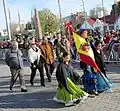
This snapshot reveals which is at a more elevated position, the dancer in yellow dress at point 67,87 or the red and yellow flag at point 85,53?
the red and yellow flag at point 85,53

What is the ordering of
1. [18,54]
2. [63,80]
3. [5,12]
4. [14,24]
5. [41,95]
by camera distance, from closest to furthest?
[63,80]
[41,95]
[18,54]
[5,12]
[14,24]

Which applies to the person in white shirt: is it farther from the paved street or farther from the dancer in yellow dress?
the dancer in yellow dress

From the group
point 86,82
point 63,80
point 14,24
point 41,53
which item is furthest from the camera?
point 14,24

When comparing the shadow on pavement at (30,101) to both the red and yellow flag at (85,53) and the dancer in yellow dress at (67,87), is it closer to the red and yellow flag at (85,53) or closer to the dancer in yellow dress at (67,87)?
the dancer in yellow dress at (67,87)

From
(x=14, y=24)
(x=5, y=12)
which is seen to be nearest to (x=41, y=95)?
(x=5, y=12)

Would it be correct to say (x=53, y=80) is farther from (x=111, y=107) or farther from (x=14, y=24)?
(x=14, y=24)

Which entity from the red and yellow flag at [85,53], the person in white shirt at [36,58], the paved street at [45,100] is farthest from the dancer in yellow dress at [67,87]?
the person in white shirt at [36,58]

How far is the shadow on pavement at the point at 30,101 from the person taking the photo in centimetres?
1046

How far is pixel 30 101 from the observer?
11.2m

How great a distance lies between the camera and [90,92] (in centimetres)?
1082

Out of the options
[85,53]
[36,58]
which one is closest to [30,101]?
[85,53]

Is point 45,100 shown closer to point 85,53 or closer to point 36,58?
point 85,53

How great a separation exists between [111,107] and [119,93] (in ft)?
5.56

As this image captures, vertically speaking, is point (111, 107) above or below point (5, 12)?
below
